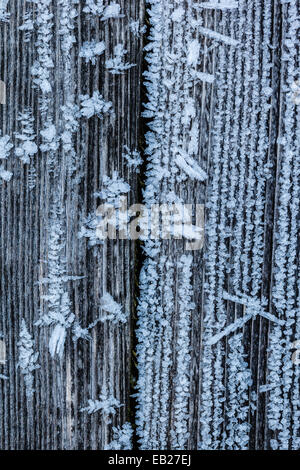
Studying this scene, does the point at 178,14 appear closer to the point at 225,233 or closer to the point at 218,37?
the point at 218,37

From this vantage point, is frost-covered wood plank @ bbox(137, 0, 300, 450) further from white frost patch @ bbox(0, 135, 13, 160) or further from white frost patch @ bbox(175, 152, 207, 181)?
white frost patch @ bbox(0, 135, 13, 160)

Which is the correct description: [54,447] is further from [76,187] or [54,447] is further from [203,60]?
[203,60]

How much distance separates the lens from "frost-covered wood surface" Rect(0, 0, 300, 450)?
1.74 ft

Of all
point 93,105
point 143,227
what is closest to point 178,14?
point 93,105

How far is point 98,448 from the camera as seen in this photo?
0.57 m

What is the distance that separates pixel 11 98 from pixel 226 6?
32 centimetres

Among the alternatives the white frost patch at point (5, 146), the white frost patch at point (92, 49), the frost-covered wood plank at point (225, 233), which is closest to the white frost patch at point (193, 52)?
the frost-covered wood plank at point (225, 233)

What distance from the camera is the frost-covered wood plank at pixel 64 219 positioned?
54 centimetres

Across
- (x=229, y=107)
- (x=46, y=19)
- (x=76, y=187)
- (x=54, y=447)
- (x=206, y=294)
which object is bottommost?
(x=54, y=447)

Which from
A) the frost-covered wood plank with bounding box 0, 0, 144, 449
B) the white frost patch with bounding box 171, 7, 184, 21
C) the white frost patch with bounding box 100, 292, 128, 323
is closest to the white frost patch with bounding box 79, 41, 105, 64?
the frost-covered wood plank with bounding box 0, 0, 144, 449

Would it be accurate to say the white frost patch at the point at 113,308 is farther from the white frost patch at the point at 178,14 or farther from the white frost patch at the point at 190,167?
the white frost patch at the point at 178,14

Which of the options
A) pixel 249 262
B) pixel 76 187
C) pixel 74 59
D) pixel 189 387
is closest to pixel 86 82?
pixel 74 59

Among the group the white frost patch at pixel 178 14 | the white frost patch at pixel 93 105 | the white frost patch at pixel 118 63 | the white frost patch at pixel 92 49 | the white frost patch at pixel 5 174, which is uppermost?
the white frost patch at pixel 178 14

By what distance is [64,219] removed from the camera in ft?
1.83
